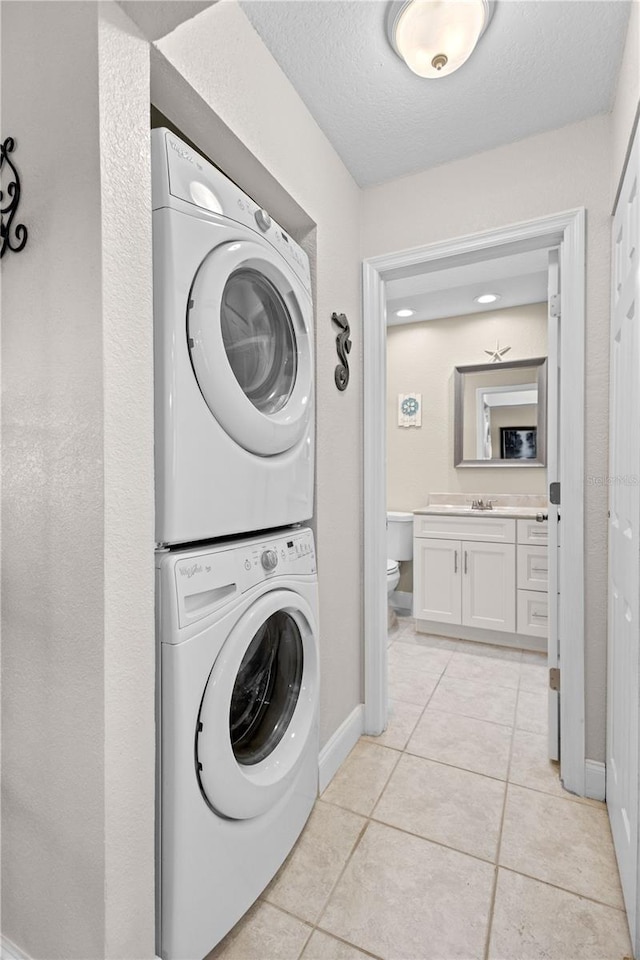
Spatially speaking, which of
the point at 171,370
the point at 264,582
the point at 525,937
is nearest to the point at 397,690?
the point at 525,937

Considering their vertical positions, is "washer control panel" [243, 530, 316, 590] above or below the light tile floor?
above

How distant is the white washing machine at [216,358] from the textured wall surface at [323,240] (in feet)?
0.91

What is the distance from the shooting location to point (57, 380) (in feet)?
3.03

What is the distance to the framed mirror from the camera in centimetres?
344

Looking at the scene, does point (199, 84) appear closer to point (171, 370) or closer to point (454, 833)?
point (171, 370)

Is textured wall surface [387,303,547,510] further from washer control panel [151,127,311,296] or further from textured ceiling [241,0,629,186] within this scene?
washer control panel [151,127,311,296]

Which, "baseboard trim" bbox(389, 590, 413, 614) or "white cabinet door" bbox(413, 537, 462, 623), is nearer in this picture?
"white cabinet door" bbox(413, 537, 462, 623)

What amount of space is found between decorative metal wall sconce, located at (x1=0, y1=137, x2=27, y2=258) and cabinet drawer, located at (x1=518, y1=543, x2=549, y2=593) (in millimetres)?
2882

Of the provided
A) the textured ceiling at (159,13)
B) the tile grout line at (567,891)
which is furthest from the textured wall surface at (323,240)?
the tile grout line at (567,891)

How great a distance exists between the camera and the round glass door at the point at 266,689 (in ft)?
4.12

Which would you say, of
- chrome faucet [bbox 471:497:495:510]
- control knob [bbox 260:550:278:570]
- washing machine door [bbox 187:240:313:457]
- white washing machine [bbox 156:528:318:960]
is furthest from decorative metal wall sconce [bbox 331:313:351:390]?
chrome faucet [bbox 471:497:495:510]

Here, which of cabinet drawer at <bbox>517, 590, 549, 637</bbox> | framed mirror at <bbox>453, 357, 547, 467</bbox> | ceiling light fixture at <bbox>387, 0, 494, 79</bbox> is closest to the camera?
ceiling light fixture at <bbox>387, 0, 494, 79</bbox>

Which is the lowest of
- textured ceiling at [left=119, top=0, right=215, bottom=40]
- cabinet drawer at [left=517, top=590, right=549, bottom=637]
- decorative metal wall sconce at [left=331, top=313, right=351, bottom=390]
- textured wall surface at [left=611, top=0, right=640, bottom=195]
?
cabinet drawer at [left=517, top=590, right=549, bottom=637]

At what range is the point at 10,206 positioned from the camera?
3.24 ft
